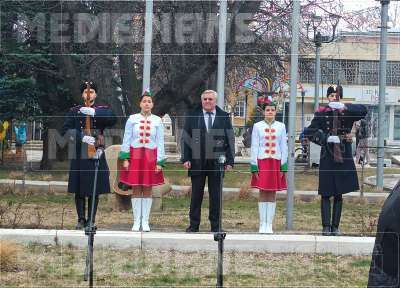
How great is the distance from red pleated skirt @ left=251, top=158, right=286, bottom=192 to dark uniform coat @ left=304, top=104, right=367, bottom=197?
1.31 feet

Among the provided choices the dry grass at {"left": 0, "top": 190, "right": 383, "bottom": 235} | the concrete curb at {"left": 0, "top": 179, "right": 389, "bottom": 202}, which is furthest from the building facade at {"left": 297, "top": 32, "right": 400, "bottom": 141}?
the dry grass at {"left": 0, "top": 190, "right": 383, "bottom": 235}

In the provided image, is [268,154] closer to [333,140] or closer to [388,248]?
[333,140]

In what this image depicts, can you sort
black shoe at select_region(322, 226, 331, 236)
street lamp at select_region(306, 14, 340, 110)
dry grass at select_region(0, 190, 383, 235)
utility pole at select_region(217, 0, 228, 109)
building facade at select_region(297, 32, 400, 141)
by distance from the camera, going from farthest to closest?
building facade at select_region(297, 32, 400, 141) < street lamp at select_region(306, 14, 340, 110) < utility pole at select_region(217, 0, 228, 109) < dry grass at select_region(0, 190, 383, 235) < black shoe at select_region(322, 226, 331, 236)

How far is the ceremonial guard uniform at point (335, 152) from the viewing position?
267 inches

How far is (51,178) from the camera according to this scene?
12.8 m

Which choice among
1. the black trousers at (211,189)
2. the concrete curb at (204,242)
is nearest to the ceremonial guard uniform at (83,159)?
the concrete curb at (204,242)

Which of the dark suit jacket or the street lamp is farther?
the street lamp

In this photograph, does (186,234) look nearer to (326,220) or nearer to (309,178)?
(326,220)

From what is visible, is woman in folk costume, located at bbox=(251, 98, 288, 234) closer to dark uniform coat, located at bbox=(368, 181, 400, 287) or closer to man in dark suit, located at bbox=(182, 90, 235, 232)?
man in dark suit, located at bbox=(182, 90, 235, 232)

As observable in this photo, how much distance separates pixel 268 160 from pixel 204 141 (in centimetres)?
68

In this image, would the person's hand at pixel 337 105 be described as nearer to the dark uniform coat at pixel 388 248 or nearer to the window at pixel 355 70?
the dark uniform coat at pixel 388 248

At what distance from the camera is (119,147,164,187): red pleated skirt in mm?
6867

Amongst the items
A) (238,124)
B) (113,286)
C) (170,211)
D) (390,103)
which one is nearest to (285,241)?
(113,286)

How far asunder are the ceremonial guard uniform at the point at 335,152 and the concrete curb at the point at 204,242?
1.97 ft
